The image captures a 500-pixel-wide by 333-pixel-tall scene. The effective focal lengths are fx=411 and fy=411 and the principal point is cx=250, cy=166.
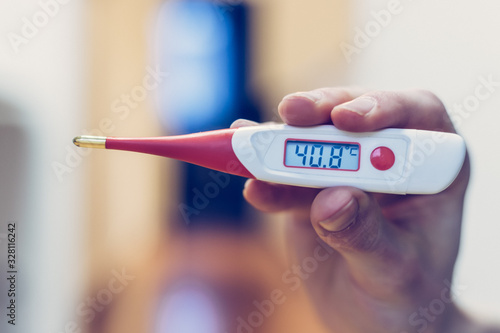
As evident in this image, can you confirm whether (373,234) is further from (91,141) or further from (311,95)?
(91,141)

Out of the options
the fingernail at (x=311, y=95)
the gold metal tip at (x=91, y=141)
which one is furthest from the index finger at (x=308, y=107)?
the gold metal tip at (x=91, y=141)

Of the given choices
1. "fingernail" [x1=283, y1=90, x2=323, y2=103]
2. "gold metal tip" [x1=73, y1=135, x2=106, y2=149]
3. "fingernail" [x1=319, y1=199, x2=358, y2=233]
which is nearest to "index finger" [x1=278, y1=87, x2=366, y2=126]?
"fingernail" [x1=283, y1=90, x2=323, y2=103]

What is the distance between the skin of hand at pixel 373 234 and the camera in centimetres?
52

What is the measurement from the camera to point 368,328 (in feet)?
2.35

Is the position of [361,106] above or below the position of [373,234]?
above

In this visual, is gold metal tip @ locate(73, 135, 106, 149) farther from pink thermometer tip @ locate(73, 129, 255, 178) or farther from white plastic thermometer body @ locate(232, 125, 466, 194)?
white plastic thermometer body @ locate(232, 125, 466, 194)

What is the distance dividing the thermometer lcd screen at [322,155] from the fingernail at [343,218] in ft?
0.21

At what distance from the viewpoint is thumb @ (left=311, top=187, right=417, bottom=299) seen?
1.61 feet

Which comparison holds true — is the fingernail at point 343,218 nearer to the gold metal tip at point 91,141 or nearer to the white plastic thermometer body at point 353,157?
the white plastic thermometer body at point 353,157

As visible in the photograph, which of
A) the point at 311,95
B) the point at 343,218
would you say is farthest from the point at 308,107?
the point at 343,218

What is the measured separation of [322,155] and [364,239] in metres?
0.13

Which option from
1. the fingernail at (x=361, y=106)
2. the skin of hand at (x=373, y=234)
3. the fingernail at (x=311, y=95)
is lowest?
the skin of hand at (x=373, y=234)

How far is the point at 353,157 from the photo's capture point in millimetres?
536

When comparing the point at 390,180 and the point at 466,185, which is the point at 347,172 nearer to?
the point at 390,180
